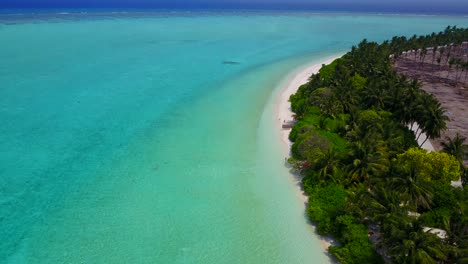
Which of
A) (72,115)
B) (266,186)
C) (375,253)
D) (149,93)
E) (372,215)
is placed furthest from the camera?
(149,93)

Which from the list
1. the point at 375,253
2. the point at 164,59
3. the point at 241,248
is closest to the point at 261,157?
the point at 241,248

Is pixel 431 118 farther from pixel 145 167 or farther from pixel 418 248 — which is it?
pixel 145 167

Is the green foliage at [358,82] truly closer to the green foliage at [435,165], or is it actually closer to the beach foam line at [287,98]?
the beach foam line at [287,98]

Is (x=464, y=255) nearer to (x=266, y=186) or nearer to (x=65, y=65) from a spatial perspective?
(x=266, y=186)

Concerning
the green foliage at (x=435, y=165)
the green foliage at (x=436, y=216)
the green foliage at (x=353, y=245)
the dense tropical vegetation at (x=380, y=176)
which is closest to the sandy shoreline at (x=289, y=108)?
the dense tropical vegetation at (x=380, y=176)

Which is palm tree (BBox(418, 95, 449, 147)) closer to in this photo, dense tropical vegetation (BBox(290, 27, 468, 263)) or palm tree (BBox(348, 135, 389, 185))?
dense tropical vegetation (BBox(290, 27, 468, 263))

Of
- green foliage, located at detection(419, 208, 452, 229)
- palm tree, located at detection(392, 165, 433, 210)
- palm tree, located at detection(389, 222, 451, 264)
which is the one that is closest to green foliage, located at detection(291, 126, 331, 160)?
palm tree, located at detection(392, 165, 433, 210)

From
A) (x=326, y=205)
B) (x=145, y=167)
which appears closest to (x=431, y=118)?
(x=326, y=205)
